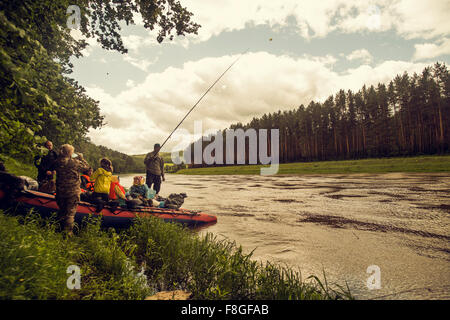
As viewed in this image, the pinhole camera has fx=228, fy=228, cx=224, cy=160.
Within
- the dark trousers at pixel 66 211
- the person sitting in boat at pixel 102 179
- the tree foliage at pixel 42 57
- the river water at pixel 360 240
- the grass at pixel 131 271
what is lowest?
the river water at pixel 360 240

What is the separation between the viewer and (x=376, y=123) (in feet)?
167

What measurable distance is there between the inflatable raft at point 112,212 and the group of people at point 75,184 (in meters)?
0.26

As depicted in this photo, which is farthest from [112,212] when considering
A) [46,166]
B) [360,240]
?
[360,240]

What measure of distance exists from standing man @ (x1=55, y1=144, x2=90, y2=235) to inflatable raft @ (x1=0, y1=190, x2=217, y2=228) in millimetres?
646

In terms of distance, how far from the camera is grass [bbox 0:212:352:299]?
287 centimetres

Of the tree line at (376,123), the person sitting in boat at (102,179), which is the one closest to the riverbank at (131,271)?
the person sitting in boat at (102,179)

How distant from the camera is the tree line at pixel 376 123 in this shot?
45.3m

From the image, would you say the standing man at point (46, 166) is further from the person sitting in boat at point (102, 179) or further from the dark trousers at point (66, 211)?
the dark trousers at point (66, 211)

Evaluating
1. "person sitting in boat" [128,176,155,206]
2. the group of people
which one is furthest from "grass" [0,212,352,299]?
"person sitting in boat" [128,176,155,206]

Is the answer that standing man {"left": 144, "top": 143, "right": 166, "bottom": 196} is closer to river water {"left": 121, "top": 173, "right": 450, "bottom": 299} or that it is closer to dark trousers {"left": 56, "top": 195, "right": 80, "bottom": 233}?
river water {"left": 121, "top": 173, "right": 450, "bottom": 299}

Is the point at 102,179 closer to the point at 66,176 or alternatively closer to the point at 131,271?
the point at 66,176

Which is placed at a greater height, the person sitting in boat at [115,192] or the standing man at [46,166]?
the standing man at [46,166]
